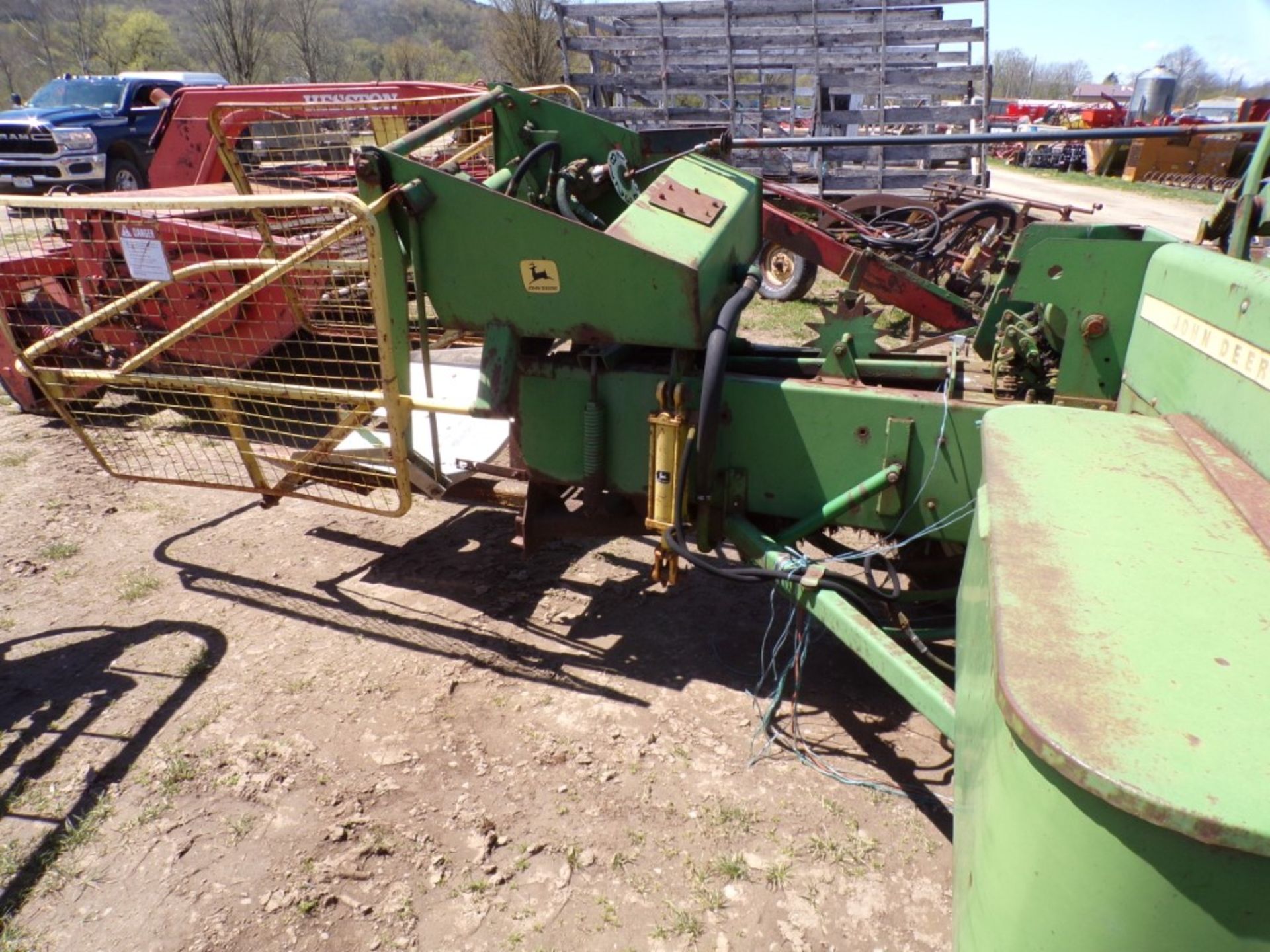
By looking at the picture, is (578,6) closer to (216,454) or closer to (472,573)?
(216,454)

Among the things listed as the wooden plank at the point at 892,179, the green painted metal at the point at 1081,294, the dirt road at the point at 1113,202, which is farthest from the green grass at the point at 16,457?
the dirt road at the point at 1113,202

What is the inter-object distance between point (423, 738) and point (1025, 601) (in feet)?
7.15

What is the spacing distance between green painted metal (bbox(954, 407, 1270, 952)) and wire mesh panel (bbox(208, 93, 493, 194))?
307 cm

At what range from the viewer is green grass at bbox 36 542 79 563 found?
3992 mm

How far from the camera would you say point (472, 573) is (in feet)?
12.8

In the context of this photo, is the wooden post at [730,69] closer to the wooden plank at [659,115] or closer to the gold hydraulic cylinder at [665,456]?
the wooden plank at [659,115]

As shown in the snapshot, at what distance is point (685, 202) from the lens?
9.68 feet

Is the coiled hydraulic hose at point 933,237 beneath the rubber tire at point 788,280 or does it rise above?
above

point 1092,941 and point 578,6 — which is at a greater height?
point 578,6

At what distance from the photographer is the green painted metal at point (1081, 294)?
245cm

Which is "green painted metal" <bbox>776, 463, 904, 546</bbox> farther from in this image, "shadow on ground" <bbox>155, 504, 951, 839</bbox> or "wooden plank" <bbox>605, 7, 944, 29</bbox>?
"wooden plank" <bbox>605, 7, 944, 29</bbox>

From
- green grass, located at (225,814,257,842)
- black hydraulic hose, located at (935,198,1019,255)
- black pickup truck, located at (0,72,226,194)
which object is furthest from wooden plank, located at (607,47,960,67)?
green grass, located at (225,814,257,842)

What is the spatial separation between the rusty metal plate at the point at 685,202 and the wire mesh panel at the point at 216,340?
3.13ft

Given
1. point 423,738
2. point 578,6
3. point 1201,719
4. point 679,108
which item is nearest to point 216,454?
point 423,738
